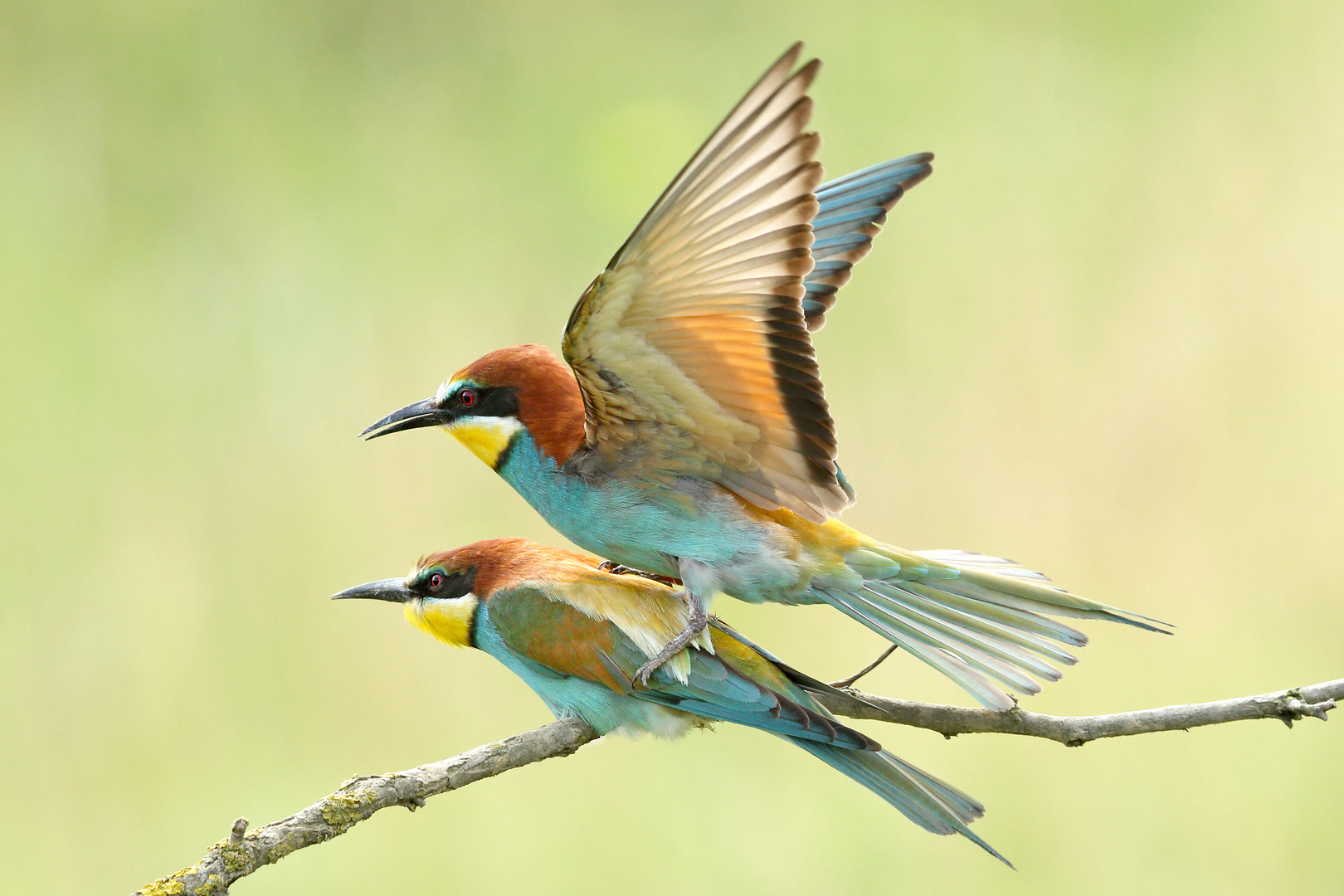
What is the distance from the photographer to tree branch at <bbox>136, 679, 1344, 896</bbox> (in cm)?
95

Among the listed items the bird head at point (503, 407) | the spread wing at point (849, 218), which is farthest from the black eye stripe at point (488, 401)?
the spread wing at point (849, 218)

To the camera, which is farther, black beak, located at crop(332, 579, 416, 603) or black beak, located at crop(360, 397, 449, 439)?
black beak, located at crop(332, 579, 416, 603)

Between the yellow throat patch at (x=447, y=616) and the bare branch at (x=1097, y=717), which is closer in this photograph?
the bare branch at (x=1097, y=717)

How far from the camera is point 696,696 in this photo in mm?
1248

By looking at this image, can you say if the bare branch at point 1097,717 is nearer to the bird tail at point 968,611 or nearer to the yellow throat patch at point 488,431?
the bird tail at point 968,611

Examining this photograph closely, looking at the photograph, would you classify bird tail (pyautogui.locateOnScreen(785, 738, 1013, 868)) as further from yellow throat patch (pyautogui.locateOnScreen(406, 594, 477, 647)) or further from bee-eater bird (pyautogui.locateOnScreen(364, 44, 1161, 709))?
yellow throat patch (pyautogui.locateOnScreen(406, 594, 477, 647))

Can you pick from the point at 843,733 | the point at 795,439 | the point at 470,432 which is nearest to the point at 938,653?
the point at 843,733

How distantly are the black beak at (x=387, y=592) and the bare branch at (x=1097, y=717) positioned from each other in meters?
0.51

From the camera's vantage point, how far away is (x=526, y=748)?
3.55ft

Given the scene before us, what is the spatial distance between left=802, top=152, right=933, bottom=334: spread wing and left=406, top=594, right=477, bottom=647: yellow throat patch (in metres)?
0.49

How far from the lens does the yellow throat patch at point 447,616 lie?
1.37 meters

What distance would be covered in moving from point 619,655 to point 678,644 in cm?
8

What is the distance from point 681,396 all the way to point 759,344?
0.34ft

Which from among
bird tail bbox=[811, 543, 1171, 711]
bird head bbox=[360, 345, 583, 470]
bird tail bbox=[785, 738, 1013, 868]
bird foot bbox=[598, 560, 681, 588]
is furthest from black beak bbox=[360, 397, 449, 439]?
bird tail bbox=[785, 738, 1013, 868]
